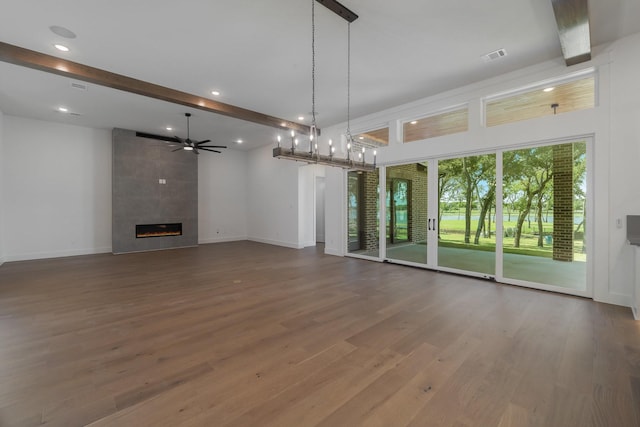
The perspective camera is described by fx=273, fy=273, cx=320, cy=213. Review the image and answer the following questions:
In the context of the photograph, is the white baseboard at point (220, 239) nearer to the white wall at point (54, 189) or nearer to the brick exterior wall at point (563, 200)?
the white wall at point (54, 189)

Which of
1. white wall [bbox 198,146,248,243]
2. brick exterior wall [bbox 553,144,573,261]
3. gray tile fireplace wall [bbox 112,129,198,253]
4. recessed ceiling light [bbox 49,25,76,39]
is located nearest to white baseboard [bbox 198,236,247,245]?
white wall [bbox 198,146,248,243]

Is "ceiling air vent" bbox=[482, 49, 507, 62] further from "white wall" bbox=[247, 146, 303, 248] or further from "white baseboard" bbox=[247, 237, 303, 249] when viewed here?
"white baseboard" bbox=[247, 237, 303, 249]

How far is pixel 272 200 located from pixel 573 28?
826cm

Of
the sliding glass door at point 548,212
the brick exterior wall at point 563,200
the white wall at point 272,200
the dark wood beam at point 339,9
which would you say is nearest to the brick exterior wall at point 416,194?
the sliding glass door at point 548,212

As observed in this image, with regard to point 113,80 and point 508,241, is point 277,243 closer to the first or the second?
point 113,80

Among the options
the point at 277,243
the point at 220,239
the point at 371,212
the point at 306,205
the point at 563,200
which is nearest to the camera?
the point at 563,200

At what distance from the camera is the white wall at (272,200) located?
354 inches

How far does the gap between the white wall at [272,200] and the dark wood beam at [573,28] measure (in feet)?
21.4

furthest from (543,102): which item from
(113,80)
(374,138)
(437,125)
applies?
(113,80)

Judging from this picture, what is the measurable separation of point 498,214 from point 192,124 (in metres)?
7.47

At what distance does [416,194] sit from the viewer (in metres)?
6.25

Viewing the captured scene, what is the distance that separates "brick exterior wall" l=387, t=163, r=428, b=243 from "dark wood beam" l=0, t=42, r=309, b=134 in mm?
3598

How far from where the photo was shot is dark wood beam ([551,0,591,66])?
285cm

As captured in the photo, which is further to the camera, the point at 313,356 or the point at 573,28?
the point at 573,28
